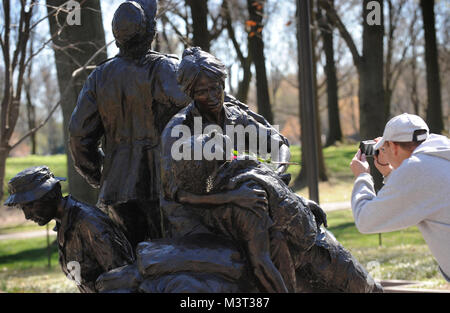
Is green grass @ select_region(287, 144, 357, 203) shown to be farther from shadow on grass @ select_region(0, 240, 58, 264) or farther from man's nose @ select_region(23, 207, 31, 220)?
man's nose @ select_region(23, 207, 31, 220)

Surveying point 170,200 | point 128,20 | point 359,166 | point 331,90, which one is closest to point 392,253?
point 359,166

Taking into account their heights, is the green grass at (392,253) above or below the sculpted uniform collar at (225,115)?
below

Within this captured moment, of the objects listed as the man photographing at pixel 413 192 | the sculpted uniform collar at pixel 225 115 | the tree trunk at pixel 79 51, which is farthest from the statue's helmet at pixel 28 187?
the tree trunk at pixel 79 51

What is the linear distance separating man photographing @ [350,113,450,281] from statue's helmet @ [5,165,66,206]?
1.88 m

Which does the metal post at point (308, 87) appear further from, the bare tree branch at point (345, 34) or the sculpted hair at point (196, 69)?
the sculpted hair at point (196, 69)

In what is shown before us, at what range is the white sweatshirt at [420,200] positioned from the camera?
11.4 feet

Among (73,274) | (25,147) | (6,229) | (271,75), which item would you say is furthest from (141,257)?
(25,147)

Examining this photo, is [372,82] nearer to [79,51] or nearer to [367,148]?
[79,51]

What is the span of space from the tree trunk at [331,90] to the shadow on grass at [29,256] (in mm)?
13467

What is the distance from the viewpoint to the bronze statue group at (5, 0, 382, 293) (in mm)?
3365

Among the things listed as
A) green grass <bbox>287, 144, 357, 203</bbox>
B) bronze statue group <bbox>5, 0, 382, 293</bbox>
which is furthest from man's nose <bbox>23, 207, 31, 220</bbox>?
green grass <bbox>287, 144, 357, 203</bbox>

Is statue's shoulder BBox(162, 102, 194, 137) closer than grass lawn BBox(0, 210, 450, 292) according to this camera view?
Yes

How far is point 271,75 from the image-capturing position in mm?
38438

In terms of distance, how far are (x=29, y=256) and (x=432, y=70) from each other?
11574 millimetres
